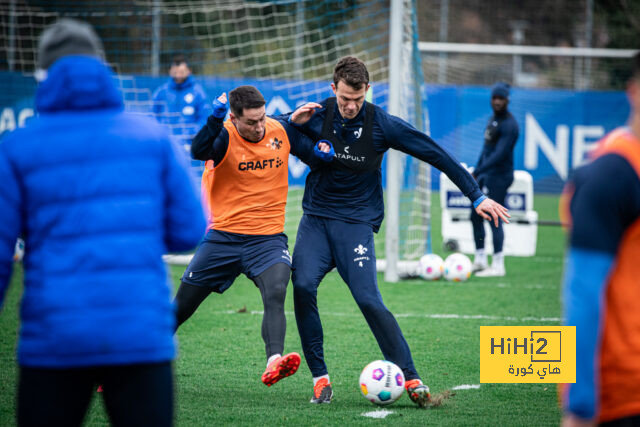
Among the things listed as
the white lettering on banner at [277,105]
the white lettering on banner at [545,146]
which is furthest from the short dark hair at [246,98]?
the white lettering on banner at [545,146]

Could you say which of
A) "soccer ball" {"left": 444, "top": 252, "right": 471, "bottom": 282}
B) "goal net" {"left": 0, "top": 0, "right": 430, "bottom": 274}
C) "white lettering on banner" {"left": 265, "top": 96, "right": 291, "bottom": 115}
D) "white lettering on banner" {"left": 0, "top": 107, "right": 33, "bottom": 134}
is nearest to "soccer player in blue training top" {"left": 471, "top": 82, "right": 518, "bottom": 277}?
"soccer ball" {"left": 444, "top": 252, "right": 471, "bottom": 282}

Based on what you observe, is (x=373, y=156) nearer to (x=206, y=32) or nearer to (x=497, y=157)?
(x=497, y=157)

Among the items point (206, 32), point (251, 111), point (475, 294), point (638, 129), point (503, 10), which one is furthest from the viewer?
point (503, 10)

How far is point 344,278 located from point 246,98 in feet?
4.20

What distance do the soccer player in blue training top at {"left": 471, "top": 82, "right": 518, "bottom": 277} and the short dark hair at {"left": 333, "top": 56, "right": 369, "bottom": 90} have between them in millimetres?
5700

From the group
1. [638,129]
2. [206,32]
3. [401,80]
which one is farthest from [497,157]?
[206,32]

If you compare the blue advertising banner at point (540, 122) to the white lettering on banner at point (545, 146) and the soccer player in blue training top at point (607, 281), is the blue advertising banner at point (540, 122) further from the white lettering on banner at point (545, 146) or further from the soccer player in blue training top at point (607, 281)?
the soccer player in blue training top at point (607, 281)

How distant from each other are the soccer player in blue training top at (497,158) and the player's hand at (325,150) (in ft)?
18.1

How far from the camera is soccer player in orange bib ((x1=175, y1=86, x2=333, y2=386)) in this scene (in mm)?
5195

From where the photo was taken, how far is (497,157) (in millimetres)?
10453

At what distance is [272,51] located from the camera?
15.1 meters

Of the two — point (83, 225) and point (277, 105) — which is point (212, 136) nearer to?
point (83, 225)

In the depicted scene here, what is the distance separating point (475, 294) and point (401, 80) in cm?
261

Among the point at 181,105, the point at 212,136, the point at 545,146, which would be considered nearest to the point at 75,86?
the point at 212,136
